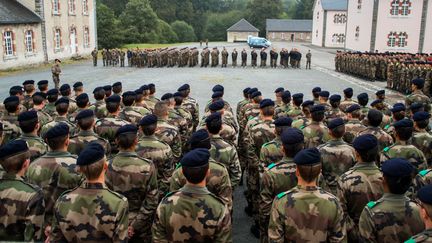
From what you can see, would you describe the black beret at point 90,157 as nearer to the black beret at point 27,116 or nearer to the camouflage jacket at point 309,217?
the camouflage jacket at point 309,217

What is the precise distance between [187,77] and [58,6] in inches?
728

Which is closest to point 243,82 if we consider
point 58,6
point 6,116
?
point 6,116

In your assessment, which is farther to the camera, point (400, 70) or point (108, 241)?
point (400, 70)

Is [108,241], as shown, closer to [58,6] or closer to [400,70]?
[400,70]

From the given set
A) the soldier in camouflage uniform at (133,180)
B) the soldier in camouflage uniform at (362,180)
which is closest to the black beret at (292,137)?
the soldier in camouflage uniform at (362,180)

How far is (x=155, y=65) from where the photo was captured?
107 feet

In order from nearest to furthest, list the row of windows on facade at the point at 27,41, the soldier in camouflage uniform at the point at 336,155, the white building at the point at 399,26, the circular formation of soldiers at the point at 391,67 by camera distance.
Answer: the soldier in camouflage uniform at the point at 336,155 < the circular formation of soldiers at the point at 391,67 < the row of windows on facade at the point at 27,41 < the white building at the point at 399,26

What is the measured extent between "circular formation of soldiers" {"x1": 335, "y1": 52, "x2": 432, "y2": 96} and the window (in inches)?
894

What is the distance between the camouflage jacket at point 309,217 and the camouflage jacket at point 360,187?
33.2 inches

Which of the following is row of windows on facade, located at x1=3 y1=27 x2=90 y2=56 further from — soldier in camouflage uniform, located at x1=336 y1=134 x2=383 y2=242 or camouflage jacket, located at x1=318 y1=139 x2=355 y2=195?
soldier in camouflage uniform, located at x1=336 y1=134 x2=383 y2=242

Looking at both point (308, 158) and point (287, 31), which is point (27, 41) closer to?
point (308, 158)

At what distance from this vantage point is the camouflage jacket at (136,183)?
4527 millimetres

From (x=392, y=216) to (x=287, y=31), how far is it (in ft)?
288

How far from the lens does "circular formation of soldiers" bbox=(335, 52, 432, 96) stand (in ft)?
60.1
